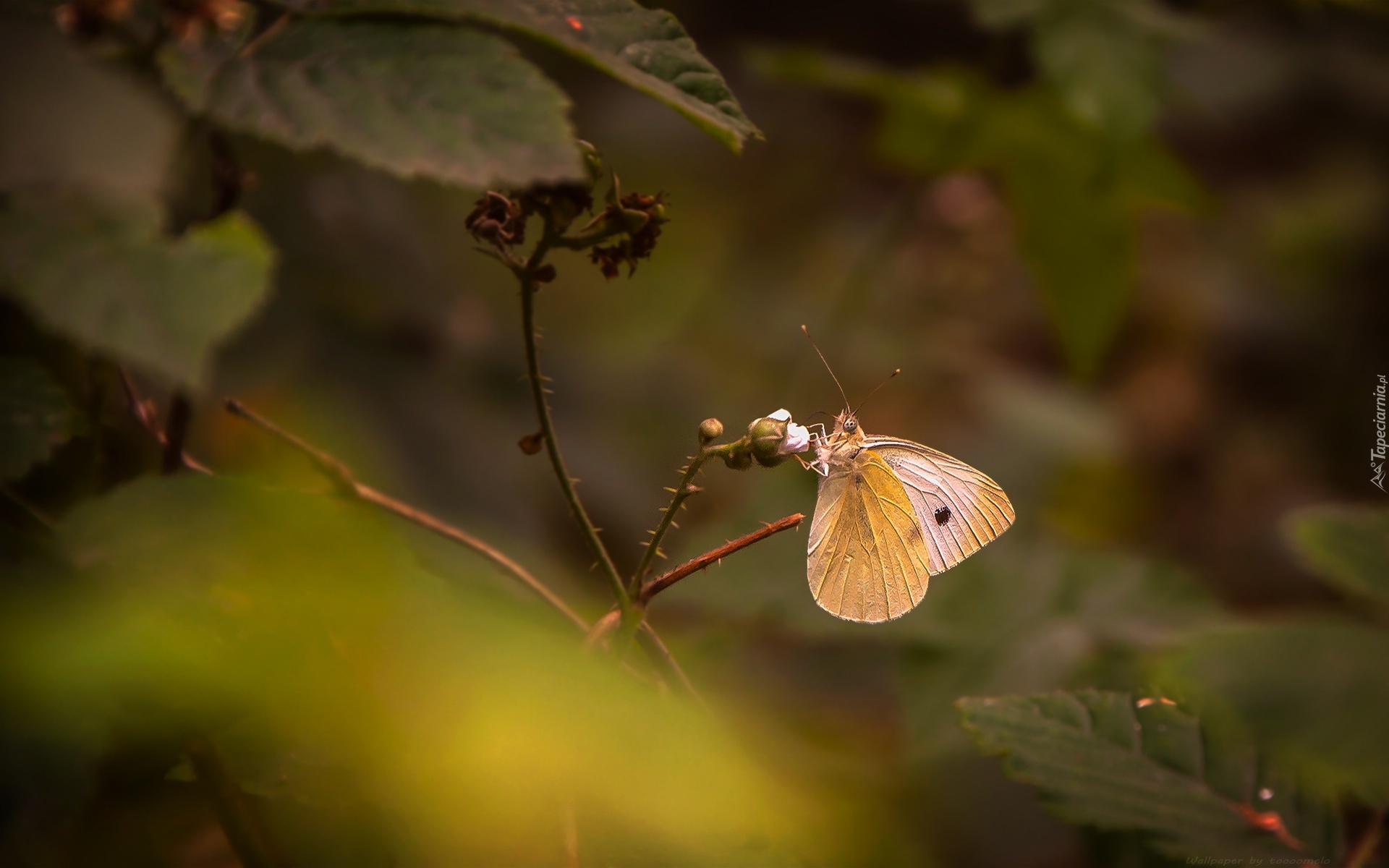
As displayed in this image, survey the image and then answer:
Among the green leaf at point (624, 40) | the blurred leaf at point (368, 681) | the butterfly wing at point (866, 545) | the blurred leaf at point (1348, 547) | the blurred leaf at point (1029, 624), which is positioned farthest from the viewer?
the blurred leaf at point (1029, 624)

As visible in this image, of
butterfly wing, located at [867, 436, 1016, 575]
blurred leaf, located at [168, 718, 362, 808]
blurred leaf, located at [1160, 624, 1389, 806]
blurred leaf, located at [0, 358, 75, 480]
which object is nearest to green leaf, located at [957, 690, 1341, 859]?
blurred leaf, located at [1160, 624, 1389, 806]

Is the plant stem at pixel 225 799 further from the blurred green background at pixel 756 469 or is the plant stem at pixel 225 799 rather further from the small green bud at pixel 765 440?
the small green bud at pixel 765 440

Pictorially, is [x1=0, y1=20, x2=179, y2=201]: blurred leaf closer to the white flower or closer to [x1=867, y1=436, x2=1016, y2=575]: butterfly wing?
the white flower

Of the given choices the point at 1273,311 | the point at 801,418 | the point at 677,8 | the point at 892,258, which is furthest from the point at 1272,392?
the point at 801,418

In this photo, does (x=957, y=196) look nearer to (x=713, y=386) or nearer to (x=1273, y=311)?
(x=713, y=386)

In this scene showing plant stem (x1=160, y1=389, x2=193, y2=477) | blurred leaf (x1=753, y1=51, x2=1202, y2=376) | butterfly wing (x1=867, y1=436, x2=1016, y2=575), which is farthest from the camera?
blurred leaf (x1=753, y1=51, x2=1202, y2=376)

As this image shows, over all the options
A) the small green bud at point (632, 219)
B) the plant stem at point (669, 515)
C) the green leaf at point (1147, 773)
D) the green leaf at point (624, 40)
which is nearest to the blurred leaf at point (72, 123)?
the green leaf at point (624, 40)
